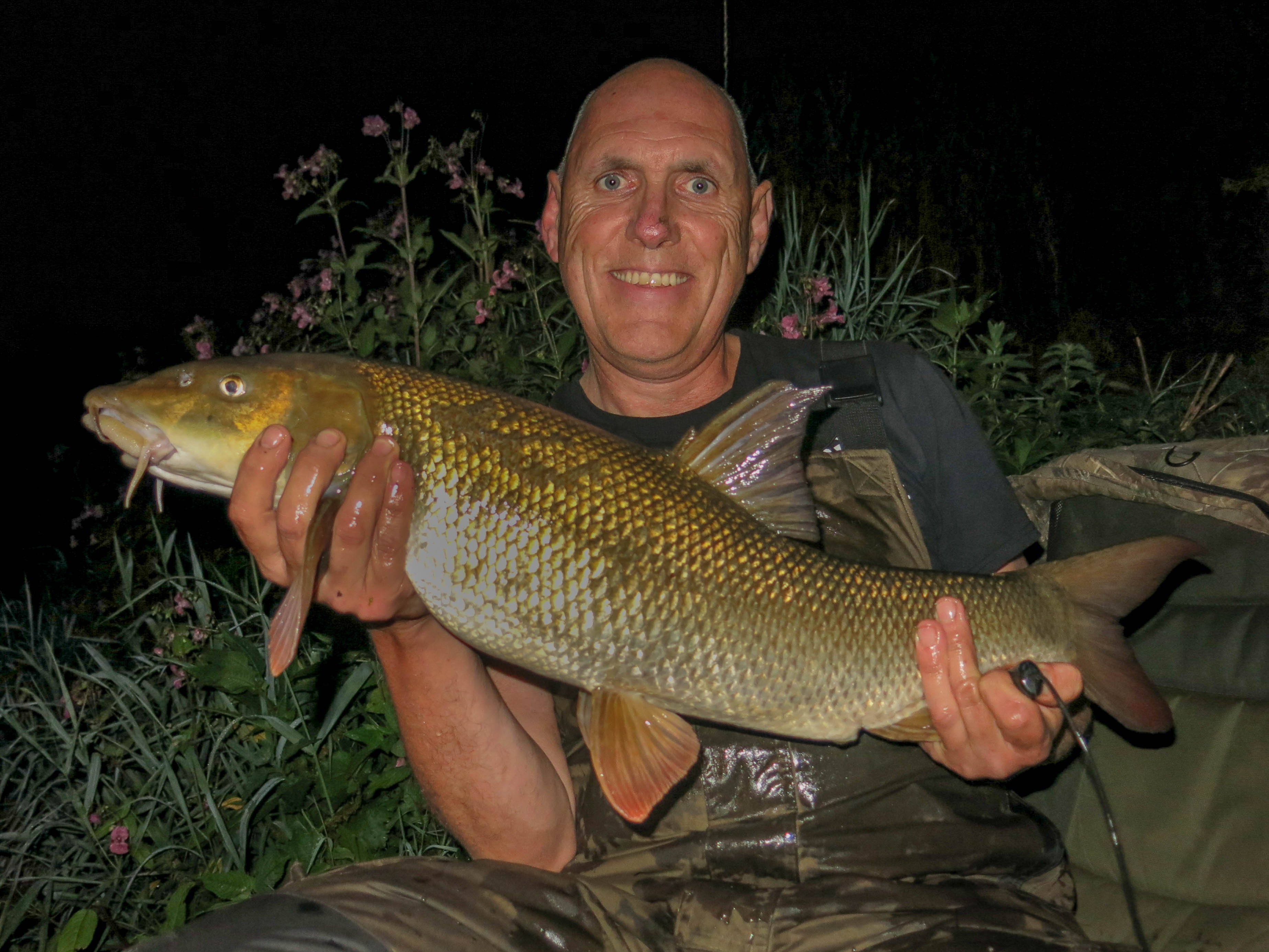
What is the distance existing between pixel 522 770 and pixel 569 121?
16.3 meters

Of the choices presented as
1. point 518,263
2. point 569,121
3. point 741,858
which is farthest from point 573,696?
point 569,121

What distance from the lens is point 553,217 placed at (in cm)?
299

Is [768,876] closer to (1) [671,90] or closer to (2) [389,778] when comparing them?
(2) [389,778]

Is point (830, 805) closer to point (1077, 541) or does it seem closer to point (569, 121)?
point (1077, 541)

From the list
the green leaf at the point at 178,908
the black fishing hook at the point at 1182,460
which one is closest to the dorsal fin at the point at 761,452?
the black fishing hook at the point at 1182,460

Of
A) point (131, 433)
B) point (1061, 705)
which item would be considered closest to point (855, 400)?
point (1061, 705)

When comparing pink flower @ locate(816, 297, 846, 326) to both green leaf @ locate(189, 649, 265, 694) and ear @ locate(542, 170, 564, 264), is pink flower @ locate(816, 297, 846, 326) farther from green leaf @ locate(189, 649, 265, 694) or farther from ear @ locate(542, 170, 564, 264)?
green leaf @ locate(189, 649, 265, 694)

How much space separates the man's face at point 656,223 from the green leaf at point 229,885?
180 centimetres

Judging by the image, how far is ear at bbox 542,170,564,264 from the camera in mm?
2889

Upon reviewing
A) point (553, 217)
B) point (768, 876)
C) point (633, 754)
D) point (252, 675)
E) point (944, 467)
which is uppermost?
point (553, 217)

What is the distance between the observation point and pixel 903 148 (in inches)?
308

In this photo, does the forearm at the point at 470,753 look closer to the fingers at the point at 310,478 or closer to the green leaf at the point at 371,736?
the fingers at the point at 310,478

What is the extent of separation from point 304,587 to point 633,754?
720 mm

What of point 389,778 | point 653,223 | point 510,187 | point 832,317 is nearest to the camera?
point 653,223
